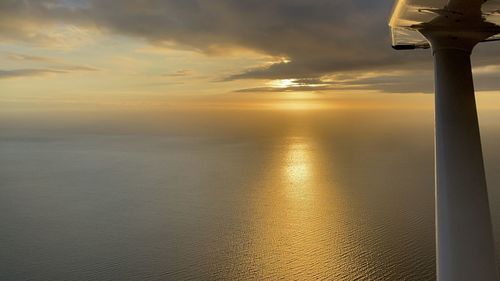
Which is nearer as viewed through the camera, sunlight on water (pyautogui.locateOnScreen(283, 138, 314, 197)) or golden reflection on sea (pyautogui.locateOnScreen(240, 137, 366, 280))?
golden reflection on sea (pyautogui.locateOnScreen(240, 137, 366, 280))

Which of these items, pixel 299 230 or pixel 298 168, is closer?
pixel 299 230

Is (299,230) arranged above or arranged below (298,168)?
below

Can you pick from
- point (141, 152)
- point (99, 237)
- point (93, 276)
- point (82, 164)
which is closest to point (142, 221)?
point (99, 237)

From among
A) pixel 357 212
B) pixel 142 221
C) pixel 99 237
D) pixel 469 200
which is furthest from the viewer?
pixel 357 212

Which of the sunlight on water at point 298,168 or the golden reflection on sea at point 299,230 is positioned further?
the sunlight on water at point 298,168

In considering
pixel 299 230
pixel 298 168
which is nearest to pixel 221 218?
pixel 299 230

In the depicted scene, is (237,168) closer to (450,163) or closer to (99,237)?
(99,237)

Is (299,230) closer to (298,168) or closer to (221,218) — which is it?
(221,218)

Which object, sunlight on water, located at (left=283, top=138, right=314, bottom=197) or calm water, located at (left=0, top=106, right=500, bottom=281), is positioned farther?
sunlight on water, located at (left=283, top=138, right=314, bottom=197)
